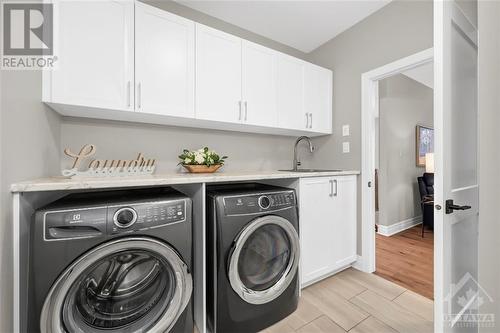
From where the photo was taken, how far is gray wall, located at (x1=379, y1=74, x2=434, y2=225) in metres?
3.28

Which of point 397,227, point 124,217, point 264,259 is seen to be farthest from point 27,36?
point 397,227

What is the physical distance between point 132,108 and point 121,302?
1168mm

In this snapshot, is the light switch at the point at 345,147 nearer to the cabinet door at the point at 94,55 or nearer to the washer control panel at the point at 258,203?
the washer control panel at the point at 258,203

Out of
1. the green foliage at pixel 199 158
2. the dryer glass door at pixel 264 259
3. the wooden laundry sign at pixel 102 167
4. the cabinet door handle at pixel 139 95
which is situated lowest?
the dryer glass door at pixel 264 259

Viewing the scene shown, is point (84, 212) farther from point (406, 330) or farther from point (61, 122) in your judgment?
point (406, 330)

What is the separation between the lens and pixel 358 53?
7.45 feet

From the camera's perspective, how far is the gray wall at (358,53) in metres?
1.84

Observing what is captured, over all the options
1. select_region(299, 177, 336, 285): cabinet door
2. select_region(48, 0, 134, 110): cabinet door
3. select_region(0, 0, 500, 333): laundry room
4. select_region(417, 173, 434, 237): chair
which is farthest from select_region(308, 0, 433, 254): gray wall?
select_region(48, 0, 134, 110): cabinet door

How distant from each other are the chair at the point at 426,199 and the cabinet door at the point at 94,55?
4014 millimetres

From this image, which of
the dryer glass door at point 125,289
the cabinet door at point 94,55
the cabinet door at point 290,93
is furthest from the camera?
the cabinet door at point 290,93

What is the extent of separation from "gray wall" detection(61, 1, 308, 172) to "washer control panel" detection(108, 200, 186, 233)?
2.85 ft

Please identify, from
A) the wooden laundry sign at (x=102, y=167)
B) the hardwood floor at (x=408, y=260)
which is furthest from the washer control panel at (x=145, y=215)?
the hardwood floor at (x=408, y=260)

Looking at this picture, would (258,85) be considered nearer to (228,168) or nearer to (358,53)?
(228,168)

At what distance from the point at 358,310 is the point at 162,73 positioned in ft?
7.34
